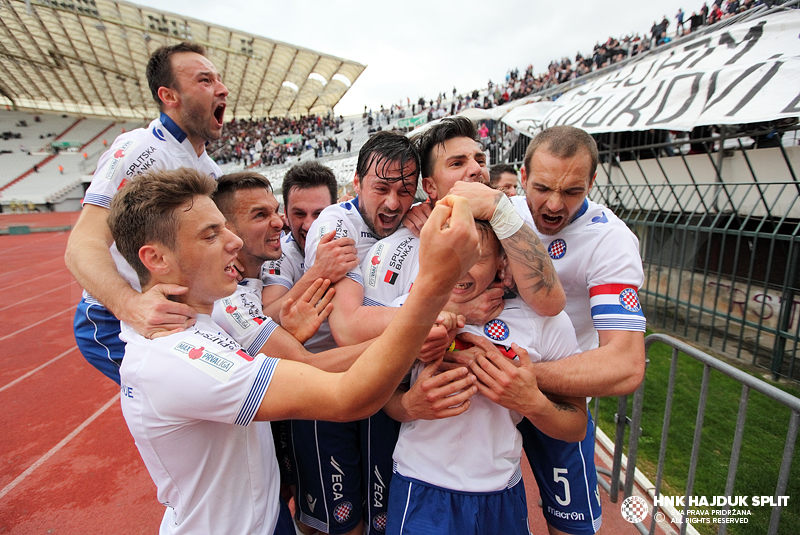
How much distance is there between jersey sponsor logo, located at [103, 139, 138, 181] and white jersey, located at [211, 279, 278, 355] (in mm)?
1341

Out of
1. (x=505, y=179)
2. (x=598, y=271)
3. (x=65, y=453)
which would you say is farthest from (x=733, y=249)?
(x=65, y=453)

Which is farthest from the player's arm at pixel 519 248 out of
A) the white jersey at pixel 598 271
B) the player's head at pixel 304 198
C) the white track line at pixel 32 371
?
the white track line at pixel 32 371

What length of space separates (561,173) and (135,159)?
2724 millimetres

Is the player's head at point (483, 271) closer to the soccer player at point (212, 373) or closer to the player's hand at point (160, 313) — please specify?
the soccer player at point (212, 373)

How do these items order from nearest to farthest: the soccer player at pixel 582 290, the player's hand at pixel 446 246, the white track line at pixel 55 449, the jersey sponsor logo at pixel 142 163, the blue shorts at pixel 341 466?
the player's hand at pixel 446 246 < the soccer player at pixel 582 290 < the blue shorts at pixel 341 466 < the jersey sponsor logo at pixel 142 163 < the white track line at pixel 55 449

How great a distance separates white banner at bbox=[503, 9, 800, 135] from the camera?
5117mm

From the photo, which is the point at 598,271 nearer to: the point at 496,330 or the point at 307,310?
the point at 496,330

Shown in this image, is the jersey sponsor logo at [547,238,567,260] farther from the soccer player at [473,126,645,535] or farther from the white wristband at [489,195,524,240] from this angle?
the white wristband at [489,195,524,240]

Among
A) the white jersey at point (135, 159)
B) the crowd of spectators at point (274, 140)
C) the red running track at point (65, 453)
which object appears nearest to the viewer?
the white jersey at point (135, 159)

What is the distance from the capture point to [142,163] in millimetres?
2660

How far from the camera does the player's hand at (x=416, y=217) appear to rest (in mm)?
2211

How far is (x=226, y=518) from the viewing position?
1.58 meters

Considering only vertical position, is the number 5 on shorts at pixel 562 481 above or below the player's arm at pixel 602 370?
below

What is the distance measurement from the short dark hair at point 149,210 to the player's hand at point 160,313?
0.51ft
